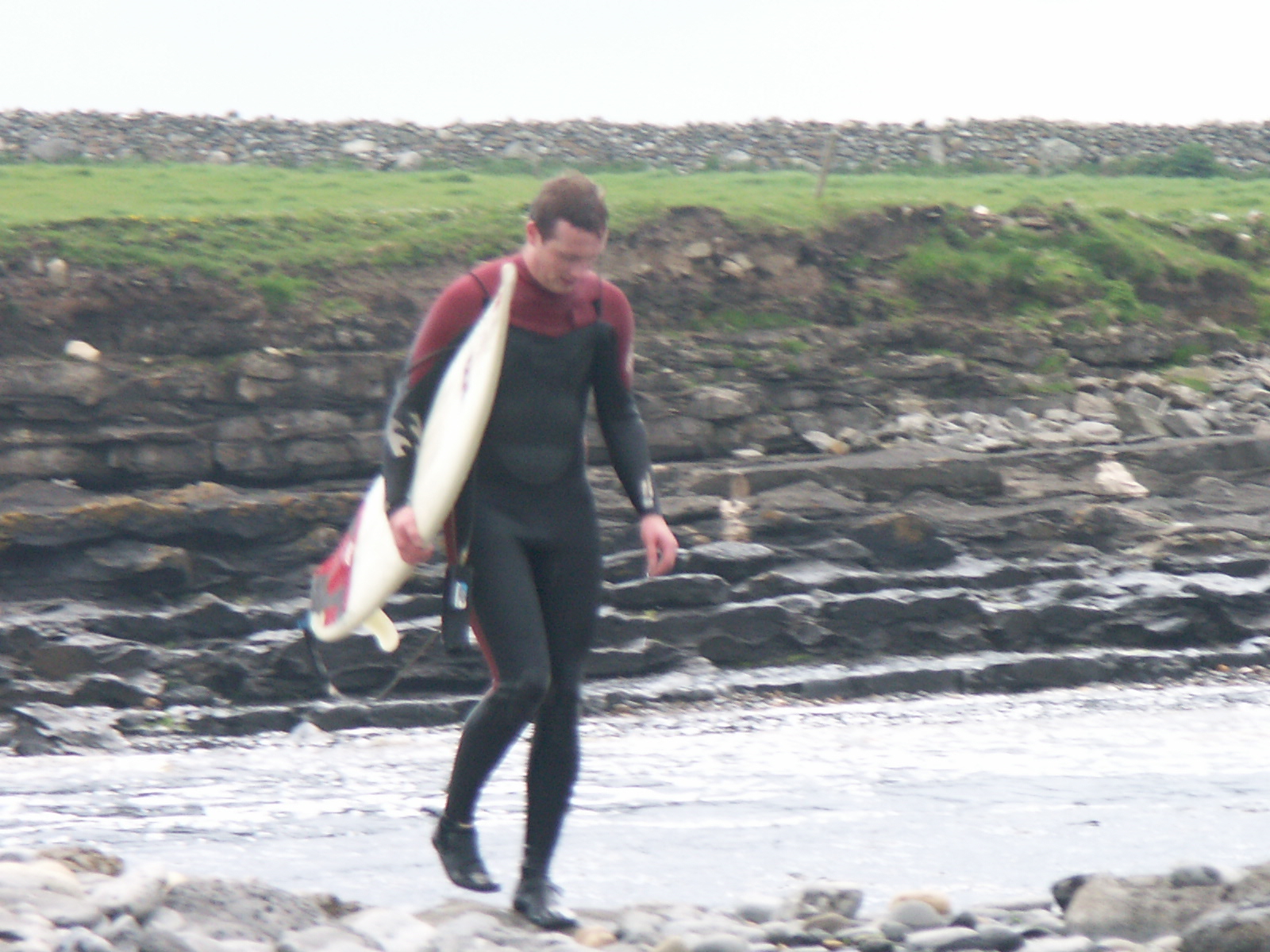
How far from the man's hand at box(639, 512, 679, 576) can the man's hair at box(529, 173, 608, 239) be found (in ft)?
2.64

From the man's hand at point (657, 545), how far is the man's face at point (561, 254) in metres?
0.69

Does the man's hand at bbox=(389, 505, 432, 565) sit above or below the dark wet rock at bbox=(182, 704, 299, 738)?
above

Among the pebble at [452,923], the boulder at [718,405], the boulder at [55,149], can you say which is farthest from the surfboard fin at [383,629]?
the boulder at [55,149]

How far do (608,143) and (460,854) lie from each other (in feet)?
91.8

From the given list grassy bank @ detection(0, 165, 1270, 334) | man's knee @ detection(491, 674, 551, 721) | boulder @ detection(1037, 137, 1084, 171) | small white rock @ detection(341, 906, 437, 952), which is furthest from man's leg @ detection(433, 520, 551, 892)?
boulder @ detection(1037, 137, 1084, 171)

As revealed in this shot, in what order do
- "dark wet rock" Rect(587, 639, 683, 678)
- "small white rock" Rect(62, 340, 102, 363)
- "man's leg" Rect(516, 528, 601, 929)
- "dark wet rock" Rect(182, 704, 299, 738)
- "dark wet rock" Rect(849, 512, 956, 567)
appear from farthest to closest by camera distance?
"small white rock" Rect(62, 340, 102, 363) → "dark wet rock" Rect(849, 512, 956, 567) → "dark wet rock" Rect(587, 639, 683, 678) → "dark wet rock" Rect(182, 704, 299, 738) → "man's leg" Rect(516, 528, 601, 929)

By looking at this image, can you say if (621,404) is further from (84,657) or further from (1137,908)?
(84,657)

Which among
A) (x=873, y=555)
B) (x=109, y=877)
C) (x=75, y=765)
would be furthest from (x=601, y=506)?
(x=109, y=877)

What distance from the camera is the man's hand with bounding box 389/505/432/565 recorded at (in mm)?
4266

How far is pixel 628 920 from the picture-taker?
15.1ft

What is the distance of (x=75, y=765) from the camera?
10180mm

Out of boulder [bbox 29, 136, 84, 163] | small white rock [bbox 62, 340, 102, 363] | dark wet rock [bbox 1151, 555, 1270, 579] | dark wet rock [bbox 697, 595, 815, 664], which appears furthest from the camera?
boulder [bbox 29, 136, 84, 163]

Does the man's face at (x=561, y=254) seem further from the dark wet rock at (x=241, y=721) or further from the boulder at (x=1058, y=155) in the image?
the boulder at (x=1058, y=155)

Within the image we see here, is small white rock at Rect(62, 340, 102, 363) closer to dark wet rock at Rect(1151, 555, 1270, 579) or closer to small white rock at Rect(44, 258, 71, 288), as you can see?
small white rock at Rect(44, 258, 71, 288)
